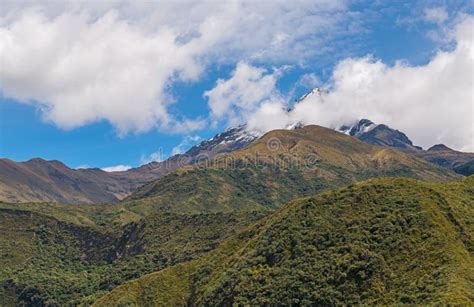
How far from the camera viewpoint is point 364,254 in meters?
160

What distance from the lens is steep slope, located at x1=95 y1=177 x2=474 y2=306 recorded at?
14338 cm

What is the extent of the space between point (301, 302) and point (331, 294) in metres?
→ 9.78

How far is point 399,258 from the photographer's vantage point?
155000 mm

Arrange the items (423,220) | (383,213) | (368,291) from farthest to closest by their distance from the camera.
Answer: (383,213), (423,220), (368,291)

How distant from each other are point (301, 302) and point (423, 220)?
44.2 meters

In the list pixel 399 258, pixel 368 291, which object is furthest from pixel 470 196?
pixel 368 291

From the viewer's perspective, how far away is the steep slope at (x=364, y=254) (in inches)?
5645

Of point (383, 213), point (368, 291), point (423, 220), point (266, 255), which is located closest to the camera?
point (368, 291)

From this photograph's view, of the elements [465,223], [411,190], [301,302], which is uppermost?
[411,190]

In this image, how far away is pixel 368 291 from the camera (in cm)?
15050

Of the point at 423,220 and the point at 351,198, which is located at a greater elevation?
the point at 351,198

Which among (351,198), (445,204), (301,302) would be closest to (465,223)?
(445,204)

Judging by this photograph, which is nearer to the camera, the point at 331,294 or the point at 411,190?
the point at 331,294

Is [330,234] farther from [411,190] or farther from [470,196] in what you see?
[470,196]
